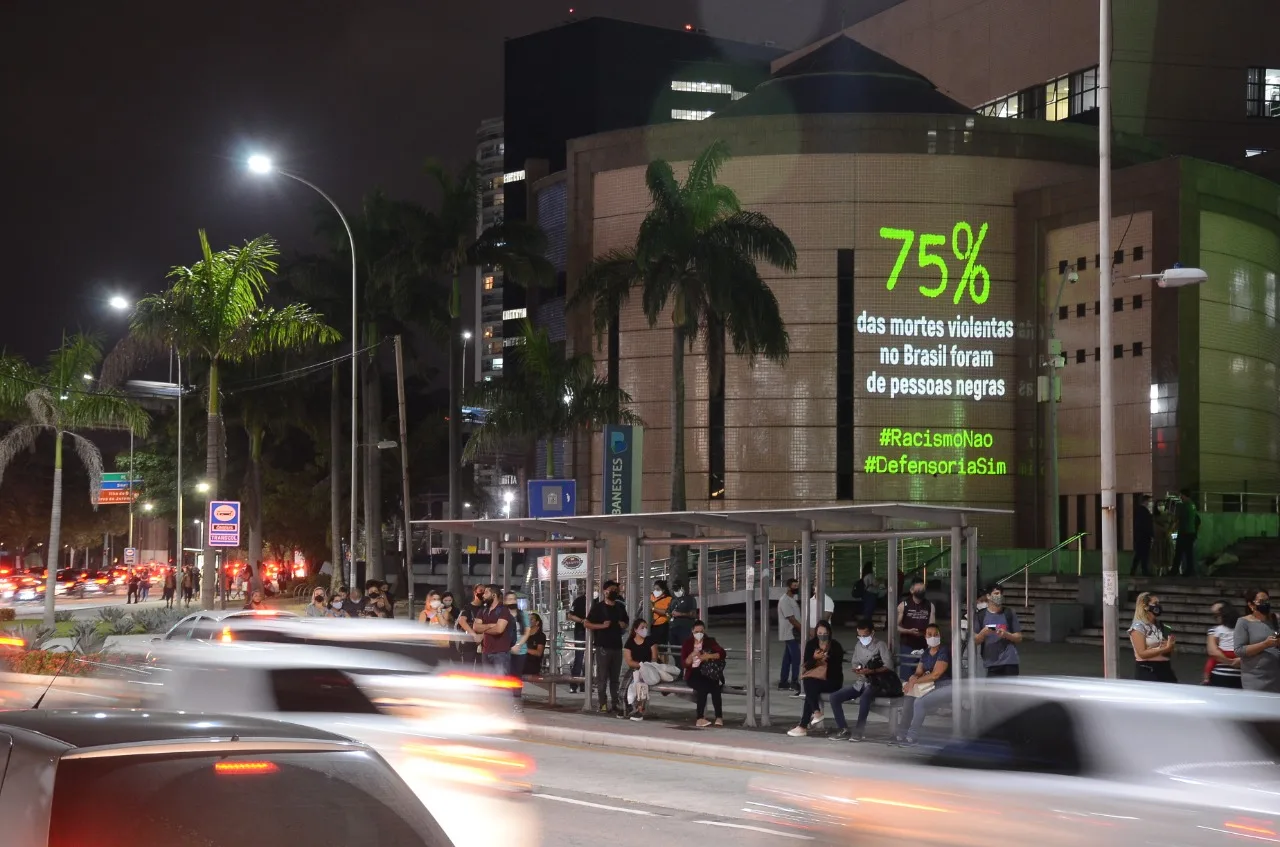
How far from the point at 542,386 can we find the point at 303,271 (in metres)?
14.3

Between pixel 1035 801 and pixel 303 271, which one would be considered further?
pixel 303 271

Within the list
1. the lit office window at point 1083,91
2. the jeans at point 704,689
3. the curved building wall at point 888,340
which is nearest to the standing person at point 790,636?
the jeans at point 704,689

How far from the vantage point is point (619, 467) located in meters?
32.8

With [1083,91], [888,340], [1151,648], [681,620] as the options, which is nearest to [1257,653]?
[1151,648]

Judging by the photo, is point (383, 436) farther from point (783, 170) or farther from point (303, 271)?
point (783, 170)

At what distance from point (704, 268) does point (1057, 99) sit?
25845 mm

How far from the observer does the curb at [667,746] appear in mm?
16562

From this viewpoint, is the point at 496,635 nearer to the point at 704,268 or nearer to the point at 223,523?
the point at 223,523

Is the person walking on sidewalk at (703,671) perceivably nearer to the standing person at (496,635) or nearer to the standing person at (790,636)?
the standing person at (496,635)

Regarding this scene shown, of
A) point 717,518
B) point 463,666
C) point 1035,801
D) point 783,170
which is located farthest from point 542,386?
point 1035,801

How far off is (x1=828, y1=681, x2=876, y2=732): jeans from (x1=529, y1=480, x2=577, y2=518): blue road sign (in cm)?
975

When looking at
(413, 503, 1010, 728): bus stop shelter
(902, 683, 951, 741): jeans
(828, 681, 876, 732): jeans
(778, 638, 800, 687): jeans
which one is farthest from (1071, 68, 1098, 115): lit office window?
(902, 683, 951, 741): jeans

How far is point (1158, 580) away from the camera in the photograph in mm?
33219

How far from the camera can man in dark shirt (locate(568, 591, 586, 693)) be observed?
888 inches
